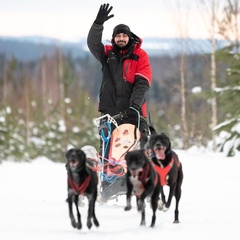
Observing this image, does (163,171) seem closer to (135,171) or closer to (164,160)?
(164,160)

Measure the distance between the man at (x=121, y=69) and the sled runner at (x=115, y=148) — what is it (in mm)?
187

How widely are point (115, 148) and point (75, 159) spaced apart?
1.81 metres

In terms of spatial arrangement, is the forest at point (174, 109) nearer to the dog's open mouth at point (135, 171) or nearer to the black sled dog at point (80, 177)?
the black sled dog at point (80, 177)

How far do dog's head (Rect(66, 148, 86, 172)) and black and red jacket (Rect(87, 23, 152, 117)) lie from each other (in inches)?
74.3

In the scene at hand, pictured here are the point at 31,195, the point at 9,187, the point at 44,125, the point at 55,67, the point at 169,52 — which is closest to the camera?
the point at 31,195

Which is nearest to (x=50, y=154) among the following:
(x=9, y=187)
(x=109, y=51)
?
(x=9, y=187)

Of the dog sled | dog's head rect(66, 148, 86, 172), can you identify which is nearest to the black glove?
the dog sled

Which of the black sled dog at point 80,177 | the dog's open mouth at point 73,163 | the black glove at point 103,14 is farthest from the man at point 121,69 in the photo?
the dog's open mouth at point 73,163

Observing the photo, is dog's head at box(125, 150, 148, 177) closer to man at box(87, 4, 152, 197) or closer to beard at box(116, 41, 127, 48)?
man at box(87, 4, 152, 197)

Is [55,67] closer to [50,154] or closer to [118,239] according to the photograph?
[50,154]

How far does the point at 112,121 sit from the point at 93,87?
89787 mm

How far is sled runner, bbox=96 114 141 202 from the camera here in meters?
6.48

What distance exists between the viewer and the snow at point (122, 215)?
504cm

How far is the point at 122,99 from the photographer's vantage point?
23.1ft
